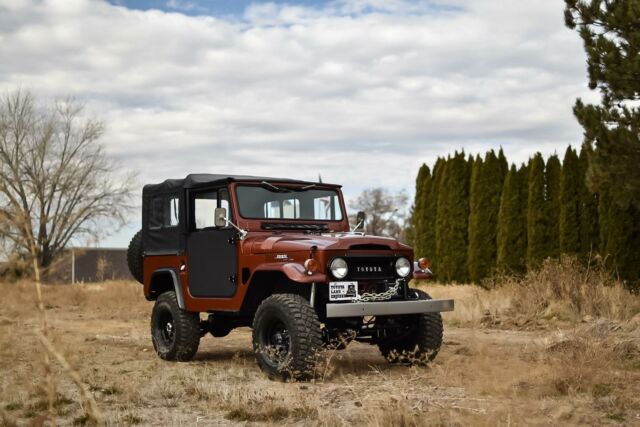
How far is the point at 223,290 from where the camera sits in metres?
8.84

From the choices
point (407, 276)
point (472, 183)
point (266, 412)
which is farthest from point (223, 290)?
point (472, 183)

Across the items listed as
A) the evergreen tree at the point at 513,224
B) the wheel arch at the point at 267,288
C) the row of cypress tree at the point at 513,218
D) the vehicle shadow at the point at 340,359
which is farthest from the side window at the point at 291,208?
the evergreen tree at the point at 513,224

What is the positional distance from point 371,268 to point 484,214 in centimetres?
1420

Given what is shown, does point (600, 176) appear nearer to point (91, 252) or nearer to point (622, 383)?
point (622, 383)

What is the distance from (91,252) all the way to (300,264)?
3907cm

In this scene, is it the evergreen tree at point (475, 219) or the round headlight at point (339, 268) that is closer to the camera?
the round headlight at point (339, 268)

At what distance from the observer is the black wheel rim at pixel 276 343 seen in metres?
7.83

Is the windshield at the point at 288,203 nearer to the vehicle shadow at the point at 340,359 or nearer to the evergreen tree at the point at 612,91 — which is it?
the vehicle shadow at the point at 340,359

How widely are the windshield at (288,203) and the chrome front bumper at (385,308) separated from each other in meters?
1.93

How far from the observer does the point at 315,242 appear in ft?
26.3

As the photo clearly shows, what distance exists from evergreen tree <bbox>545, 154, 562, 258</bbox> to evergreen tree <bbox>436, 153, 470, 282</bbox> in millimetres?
3273

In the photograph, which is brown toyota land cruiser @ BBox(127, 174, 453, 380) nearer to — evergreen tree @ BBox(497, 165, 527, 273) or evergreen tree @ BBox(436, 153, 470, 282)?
evergreen tree @ BBox(497, 165, 527, 273)

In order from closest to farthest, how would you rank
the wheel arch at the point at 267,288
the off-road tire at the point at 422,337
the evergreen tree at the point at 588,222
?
the wheel arch at the point at 267,288 → the off-road tire at the point at 422,337 → the evergreen tree at the point at 588,222

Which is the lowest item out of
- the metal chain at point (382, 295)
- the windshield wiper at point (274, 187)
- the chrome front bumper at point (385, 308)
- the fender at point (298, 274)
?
the chrome front bumper at point (385, 308)
